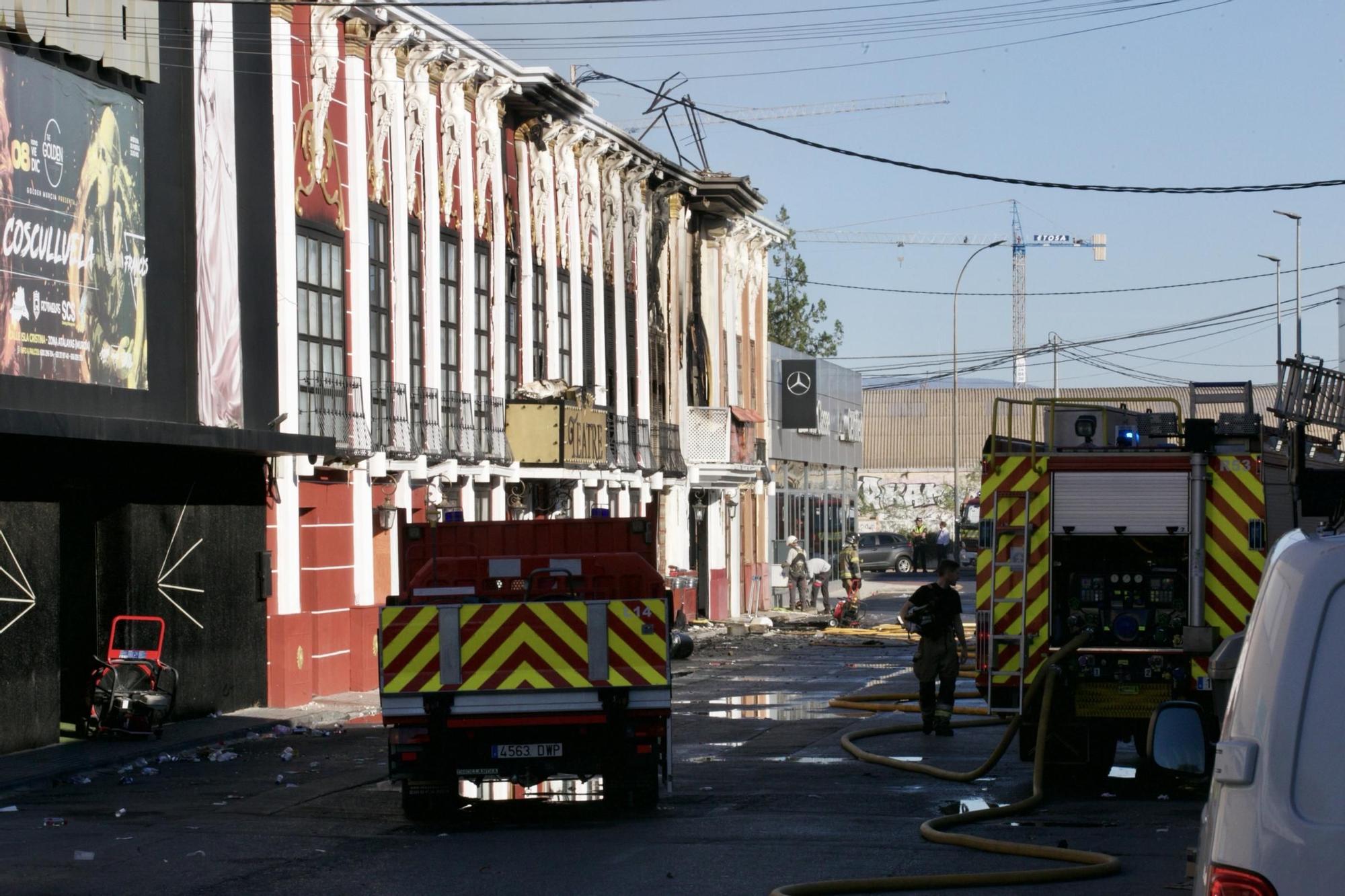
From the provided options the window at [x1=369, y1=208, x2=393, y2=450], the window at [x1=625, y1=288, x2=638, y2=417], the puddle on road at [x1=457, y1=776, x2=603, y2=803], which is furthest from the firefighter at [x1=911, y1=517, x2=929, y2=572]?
the puddle on road at [x1=457, y1=776, x2=603, y2=803]

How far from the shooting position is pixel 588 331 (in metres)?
38.7

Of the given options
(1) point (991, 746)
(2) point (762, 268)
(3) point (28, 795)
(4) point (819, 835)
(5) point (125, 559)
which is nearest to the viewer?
(4) point (819, 835)

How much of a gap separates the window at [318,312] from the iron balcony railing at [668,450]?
1578 centimetres

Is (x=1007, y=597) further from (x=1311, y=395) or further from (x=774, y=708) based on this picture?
(x=1311, y=395)

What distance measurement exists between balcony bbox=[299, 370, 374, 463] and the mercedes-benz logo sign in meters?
28.6

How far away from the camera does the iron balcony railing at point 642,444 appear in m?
40.5

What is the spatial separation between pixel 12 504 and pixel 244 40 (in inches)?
308

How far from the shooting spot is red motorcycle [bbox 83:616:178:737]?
1995cm

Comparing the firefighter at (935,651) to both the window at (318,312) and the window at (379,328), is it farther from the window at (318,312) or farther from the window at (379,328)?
the window at (379,328)

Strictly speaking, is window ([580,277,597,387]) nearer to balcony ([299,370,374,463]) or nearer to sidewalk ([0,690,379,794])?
balcony ([299,370,374,463])

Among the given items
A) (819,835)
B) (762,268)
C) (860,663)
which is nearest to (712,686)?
(860,663)

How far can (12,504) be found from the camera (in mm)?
19000

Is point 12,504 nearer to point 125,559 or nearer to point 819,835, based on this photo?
point 125,559

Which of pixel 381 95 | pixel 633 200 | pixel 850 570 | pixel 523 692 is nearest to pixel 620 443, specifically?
pixel 633 200
